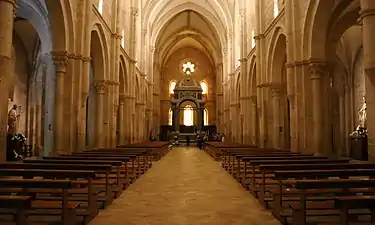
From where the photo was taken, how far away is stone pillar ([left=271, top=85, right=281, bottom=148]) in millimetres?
21984

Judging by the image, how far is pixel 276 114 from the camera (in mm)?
22219

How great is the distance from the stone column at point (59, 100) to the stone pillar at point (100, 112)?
640 centimetres

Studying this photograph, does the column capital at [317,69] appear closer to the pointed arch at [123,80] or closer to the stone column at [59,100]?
the stone column at [59,100]

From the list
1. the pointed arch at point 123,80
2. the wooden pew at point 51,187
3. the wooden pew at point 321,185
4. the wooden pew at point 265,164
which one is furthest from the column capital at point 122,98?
the wooden pew at point 321,185

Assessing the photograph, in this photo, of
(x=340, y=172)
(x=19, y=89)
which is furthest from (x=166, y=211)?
(x=19, y=89)

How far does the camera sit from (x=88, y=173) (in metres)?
6.37

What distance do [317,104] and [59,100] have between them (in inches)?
420

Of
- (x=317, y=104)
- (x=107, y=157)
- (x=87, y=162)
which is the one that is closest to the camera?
(x=87, y=162)

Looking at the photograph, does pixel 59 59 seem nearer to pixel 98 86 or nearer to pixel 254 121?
pixel 98 86

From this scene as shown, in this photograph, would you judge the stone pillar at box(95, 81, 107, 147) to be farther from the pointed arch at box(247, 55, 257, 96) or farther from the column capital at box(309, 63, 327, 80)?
the column capital at box(309, 63, 327, 80)

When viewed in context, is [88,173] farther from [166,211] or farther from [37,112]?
[37,112]

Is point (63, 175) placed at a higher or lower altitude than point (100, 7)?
lower

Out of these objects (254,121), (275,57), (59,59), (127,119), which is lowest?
(254,121)

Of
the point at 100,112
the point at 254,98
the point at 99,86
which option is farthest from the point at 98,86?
the point at 254,98
